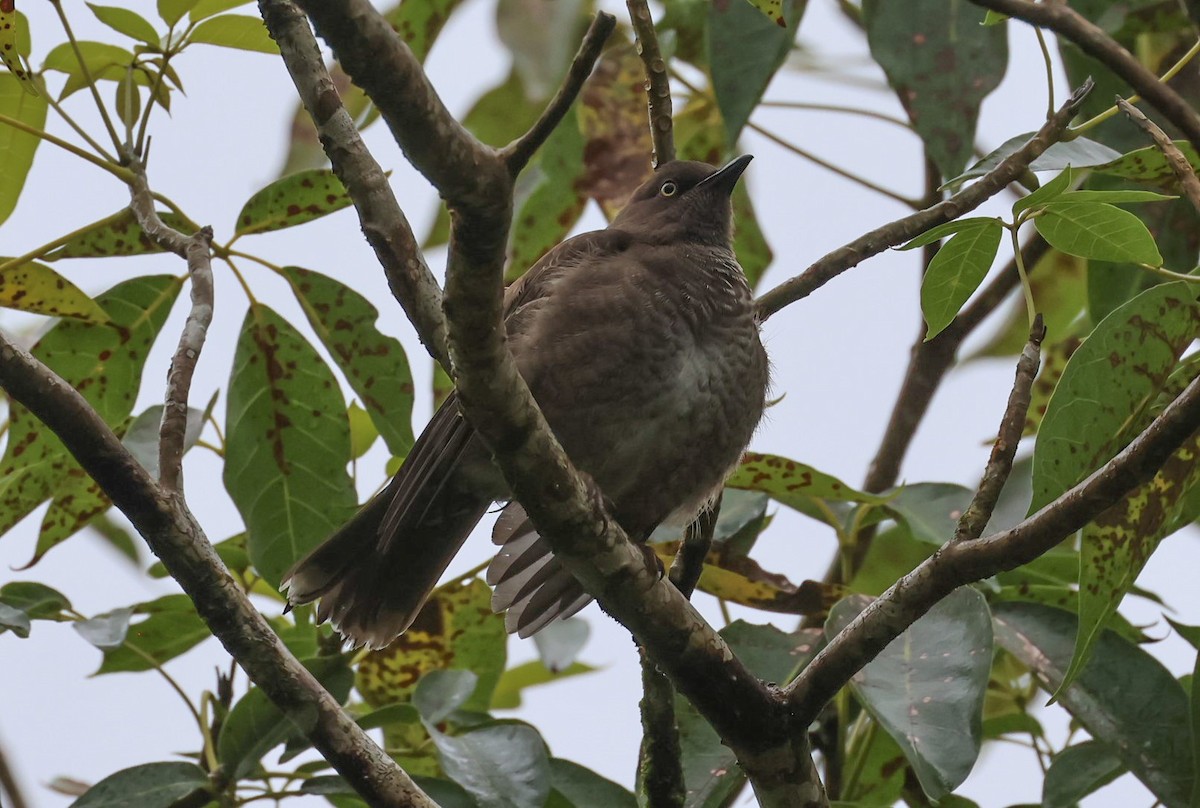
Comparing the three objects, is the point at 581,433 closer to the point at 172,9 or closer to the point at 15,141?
the point at 172,9

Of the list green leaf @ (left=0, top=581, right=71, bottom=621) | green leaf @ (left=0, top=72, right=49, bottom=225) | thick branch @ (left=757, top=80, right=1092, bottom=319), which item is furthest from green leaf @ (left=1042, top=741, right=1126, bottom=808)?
green leaf @ (left=0, top=72, right=49, bottom=225)

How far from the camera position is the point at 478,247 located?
6.89 ft

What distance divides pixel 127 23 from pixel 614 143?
5.55 ft

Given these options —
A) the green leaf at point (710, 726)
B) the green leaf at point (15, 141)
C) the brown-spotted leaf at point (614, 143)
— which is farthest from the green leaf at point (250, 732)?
the brown-spotted leaf at point (614, 143)

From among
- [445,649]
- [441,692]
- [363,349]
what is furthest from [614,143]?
[441,692]

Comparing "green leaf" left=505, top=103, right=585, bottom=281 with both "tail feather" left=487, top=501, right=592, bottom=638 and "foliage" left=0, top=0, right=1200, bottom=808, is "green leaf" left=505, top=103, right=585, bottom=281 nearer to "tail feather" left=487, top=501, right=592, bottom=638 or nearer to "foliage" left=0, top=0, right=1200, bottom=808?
"foliage" left=0, top=0, right=1200, bottom=808

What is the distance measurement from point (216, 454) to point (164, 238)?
2.40 ft

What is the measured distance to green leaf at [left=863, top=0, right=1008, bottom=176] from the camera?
11.9ft

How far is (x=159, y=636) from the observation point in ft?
11.5

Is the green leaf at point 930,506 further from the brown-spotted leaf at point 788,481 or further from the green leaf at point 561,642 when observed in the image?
the green leaf at point 561,642

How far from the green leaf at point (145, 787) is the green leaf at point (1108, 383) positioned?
6.02 ft

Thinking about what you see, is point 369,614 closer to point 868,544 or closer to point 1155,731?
point 868,544

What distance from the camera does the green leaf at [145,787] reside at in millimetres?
2992

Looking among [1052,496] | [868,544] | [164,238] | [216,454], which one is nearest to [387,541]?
[216,454]
